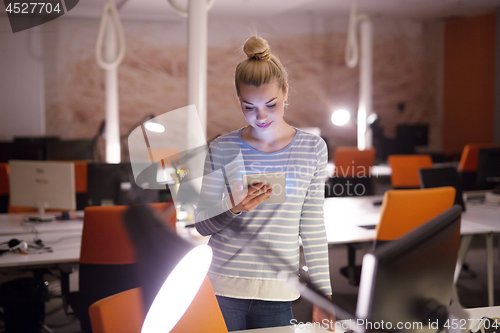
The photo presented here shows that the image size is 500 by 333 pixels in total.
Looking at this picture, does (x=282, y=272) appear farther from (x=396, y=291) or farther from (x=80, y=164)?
(x=80, y=164)

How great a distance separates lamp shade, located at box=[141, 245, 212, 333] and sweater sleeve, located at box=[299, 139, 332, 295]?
0.73 m

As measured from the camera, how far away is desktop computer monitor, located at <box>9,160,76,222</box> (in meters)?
3.08

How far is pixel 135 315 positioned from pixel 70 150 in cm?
463

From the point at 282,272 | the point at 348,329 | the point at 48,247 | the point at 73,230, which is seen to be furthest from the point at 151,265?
the point at 73,230

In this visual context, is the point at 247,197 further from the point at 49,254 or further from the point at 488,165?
the point at 488,165

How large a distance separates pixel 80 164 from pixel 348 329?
325cm


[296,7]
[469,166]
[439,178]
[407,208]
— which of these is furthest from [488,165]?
[296,7]

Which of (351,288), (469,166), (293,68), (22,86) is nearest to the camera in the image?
(351,288)

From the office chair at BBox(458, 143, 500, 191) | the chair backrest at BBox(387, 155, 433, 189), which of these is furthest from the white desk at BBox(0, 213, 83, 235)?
the office chair at BBox(458, 143, 500, 191)

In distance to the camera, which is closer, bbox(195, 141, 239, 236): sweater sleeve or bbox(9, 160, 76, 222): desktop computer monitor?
bbox(195, 141, 239, 236): sweater sleeve

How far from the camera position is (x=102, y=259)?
6.88 feet

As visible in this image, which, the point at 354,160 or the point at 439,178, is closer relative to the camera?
the point at 439,178

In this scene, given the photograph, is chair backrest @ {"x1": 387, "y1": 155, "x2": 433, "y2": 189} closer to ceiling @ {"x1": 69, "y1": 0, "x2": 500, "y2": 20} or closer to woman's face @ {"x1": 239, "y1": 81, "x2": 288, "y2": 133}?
woman's face @ {"x1": 239, "y1": 81, "x2": 288, "y2": 133}

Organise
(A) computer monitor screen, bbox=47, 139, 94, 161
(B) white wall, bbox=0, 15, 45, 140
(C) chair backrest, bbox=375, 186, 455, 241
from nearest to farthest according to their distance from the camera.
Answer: (C) chair backrest, bbox=375, 186, 455, 241 → (A) computer monitor screen, bbox=47, 139, 94, 161 → (B) white wall, bbox=0, 15, 45, 140
